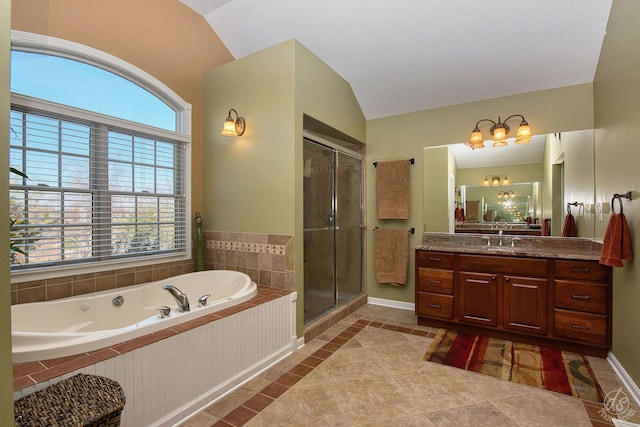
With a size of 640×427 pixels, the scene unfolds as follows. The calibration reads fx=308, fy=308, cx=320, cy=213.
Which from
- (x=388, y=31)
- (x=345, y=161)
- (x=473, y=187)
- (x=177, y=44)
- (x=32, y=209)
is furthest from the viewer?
(x=345, y=161)

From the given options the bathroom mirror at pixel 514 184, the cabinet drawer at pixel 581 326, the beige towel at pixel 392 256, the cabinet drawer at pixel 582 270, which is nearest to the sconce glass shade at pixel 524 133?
the bathroom mirror at pixel 514 184

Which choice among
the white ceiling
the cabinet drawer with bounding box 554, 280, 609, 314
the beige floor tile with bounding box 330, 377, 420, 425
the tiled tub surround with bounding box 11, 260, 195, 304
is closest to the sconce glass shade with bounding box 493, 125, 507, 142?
the white ceiling

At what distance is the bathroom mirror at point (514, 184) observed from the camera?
2.99 m

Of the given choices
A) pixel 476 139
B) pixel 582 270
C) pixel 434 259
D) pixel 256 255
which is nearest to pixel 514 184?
pixel 476 139

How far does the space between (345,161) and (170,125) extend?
6.49ft

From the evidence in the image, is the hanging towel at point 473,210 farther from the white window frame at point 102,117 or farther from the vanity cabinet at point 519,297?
the white window frame at point 102,117

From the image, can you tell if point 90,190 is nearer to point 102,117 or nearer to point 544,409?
point 102,117

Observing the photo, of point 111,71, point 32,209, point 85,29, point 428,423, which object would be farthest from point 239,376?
point 85,29

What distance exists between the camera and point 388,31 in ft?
9.55

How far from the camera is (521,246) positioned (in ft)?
10.7

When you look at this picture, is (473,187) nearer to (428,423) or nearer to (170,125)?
→ (428,423)

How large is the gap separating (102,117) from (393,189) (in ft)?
10.0

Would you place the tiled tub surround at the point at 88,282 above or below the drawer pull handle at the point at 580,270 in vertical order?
below

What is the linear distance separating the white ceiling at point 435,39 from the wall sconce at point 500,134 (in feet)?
1.04
